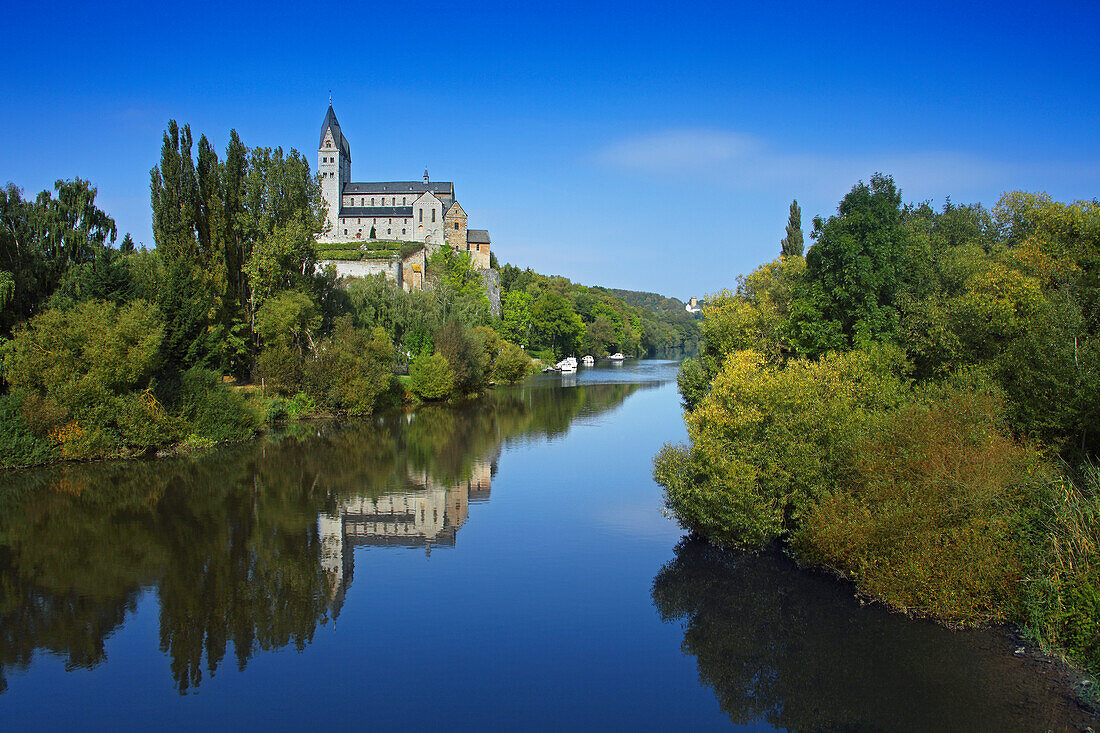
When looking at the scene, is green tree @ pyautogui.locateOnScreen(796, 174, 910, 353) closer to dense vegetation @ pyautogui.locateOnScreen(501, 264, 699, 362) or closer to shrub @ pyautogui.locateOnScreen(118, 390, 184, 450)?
shrub @ pyautogui.locateOnScreen(118, 390, 184, 450)

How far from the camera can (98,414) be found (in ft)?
76.2

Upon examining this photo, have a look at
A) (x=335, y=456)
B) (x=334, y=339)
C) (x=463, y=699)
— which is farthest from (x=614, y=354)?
(x=463, y=699)

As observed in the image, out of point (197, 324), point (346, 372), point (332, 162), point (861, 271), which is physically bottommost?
point (346, 372)

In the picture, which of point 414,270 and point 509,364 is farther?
point 414,270

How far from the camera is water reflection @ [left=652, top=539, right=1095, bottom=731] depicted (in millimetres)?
9297

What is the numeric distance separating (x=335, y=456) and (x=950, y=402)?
62.8ft

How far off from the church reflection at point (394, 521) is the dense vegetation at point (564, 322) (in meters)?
44.6

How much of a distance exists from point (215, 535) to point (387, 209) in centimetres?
6526

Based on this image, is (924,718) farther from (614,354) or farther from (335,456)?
(614,354)

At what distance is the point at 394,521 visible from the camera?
1827 centimetres

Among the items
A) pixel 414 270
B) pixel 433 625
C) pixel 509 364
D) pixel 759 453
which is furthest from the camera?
pixel 414 270

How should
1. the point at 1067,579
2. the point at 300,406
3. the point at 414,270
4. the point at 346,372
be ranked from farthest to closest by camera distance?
1. the point at 414,270
2. the point at 346,372
3. the point at 300,406
4. the point at 1067,579

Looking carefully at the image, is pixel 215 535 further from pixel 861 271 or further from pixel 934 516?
pixel 861 271

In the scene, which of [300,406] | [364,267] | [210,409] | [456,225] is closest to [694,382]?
[300,406]
